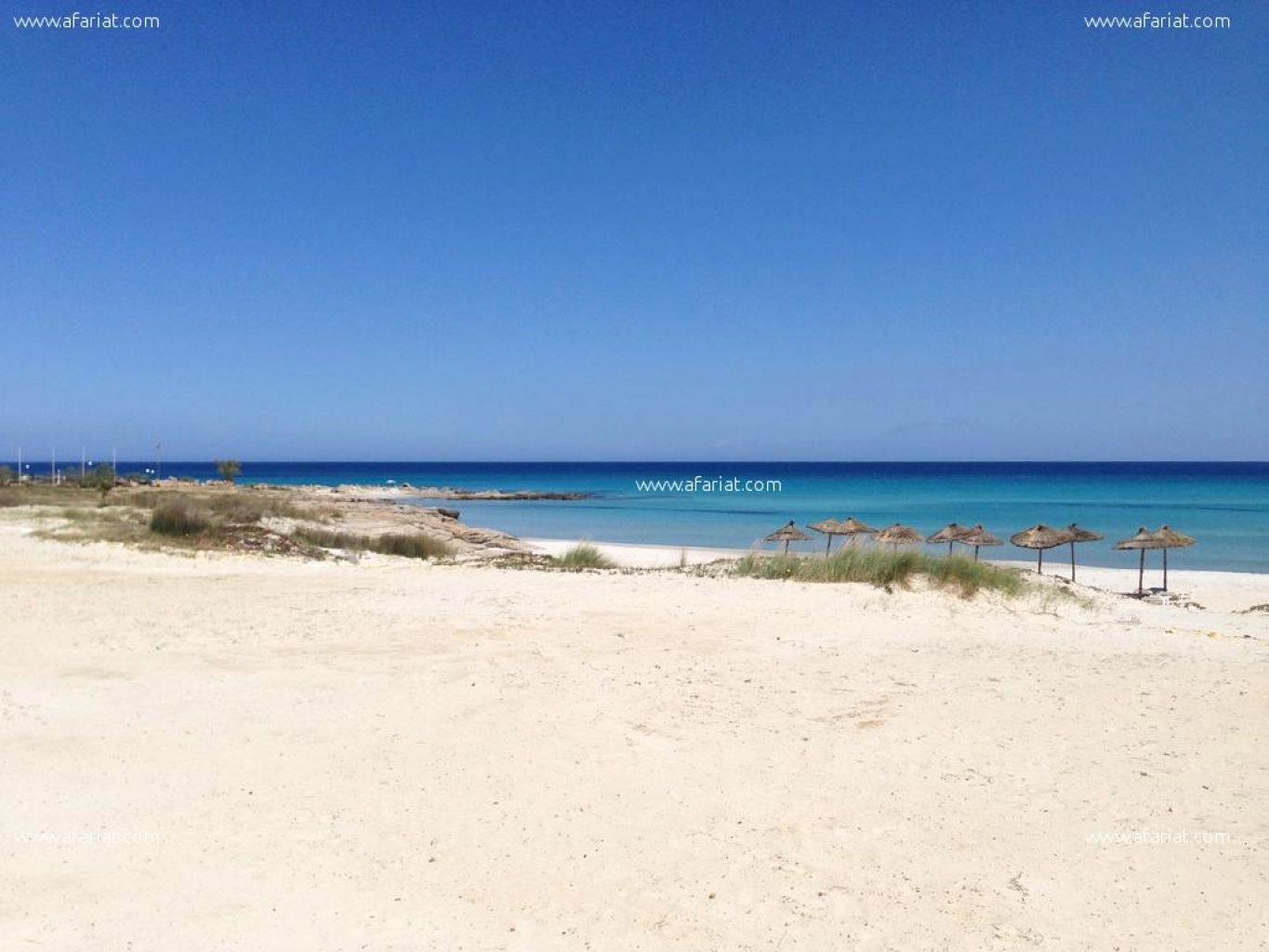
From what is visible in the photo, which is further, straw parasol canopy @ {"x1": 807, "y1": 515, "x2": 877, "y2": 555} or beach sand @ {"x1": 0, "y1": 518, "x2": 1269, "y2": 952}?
straw parasol canopy @ {"x1": 807, "y1": 515, "x2": 877, "y2": 555}

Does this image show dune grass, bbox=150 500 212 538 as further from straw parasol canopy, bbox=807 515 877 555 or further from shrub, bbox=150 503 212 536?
straw parasol canopy, bbox=807 515 877 555

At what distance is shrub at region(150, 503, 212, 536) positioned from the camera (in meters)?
16.9

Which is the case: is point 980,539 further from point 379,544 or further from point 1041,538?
point 379,544

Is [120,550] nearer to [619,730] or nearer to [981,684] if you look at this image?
[619,730]

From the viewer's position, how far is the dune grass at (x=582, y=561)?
15047mm

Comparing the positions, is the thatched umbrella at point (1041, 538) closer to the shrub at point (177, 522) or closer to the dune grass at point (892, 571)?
the dune grass at point (892, 571)

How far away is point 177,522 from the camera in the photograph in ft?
56.1

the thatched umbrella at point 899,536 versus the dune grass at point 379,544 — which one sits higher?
the thatched umbrella at point 899,536

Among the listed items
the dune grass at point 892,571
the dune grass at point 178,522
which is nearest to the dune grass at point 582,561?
the dune grass at point 892,571

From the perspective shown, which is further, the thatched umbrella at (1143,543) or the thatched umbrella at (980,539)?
the thatched umbrella at (980,539)

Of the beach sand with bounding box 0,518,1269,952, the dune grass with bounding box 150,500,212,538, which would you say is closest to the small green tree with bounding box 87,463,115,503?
the dune grass with bounding box 150,500,212,538

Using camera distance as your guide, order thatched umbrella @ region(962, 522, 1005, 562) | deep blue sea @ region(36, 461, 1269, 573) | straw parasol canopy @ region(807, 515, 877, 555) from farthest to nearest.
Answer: deep blue sea @ region(36, 461, 1269, 573) → straw parasol canopy @ region(807, 515, 877, 555) → thatched umbrella @ region(962, 522, 1005, 562)

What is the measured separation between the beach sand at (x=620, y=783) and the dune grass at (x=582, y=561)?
16.4 ft

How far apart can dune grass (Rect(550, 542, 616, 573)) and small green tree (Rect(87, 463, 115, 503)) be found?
21.4 m
